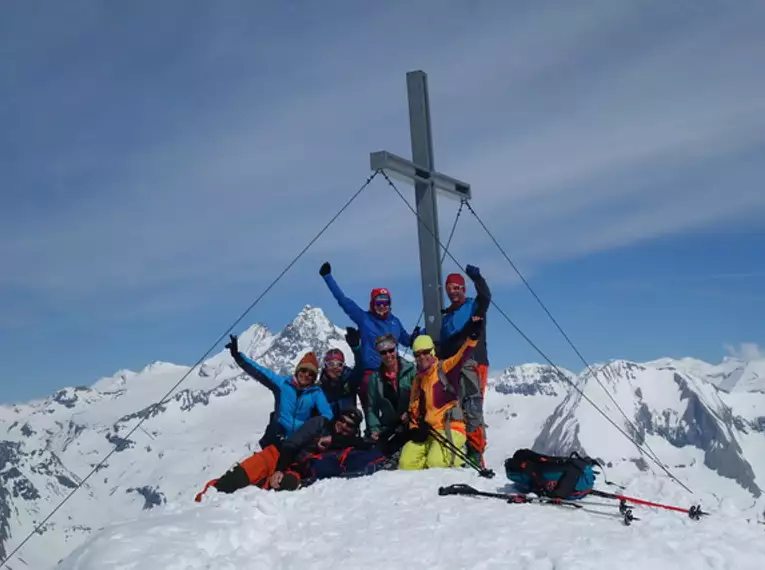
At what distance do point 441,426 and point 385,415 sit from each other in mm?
1158

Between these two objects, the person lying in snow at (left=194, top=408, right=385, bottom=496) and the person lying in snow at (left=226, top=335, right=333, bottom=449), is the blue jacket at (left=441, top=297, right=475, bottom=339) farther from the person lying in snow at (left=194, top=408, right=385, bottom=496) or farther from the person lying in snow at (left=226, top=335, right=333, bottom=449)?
the person lying in snow at (left=226, top=335, right=333, bottom=449)

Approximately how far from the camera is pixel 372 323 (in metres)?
13.1

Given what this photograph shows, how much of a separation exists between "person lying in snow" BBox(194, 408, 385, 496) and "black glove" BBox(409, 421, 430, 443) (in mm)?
608

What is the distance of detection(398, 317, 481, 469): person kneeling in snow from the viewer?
11031 millimetres

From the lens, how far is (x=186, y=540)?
7277 mm

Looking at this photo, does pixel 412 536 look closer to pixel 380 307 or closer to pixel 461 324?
pixel 461 324

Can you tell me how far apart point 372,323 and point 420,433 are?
2.61 metres

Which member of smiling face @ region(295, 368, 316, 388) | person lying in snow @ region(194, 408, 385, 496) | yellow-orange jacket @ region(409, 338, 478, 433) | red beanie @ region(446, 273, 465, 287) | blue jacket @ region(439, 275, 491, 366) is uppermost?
red beanie @ region(446, 273, 465, 287)

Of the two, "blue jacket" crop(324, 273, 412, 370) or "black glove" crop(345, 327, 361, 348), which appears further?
"black glove" crop(345, 327, 361, 348)

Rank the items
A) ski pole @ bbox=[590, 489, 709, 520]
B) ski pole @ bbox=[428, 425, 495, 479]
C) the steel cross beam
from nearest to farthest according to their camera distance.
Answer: ski pole @ bbox=[590, 489, 709, 520] < ski pole @ bbox=[428, 425, 495, 479] < the steel cross beam

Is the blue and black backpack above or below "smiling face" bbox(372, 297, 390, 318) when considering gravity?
below

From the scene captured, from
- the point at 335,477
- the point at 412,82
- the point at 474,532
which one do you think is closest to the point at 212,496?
the point at 335,477

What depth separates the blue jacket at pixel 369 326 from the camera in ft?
42.0

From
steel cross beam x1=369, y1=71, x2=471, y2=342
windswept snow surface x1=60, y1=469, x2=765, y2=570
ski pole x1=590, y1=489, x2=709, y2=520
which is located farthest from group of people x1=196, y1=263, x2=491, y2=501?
ski pole x1=590, y1=489, x2=709, y2=520
